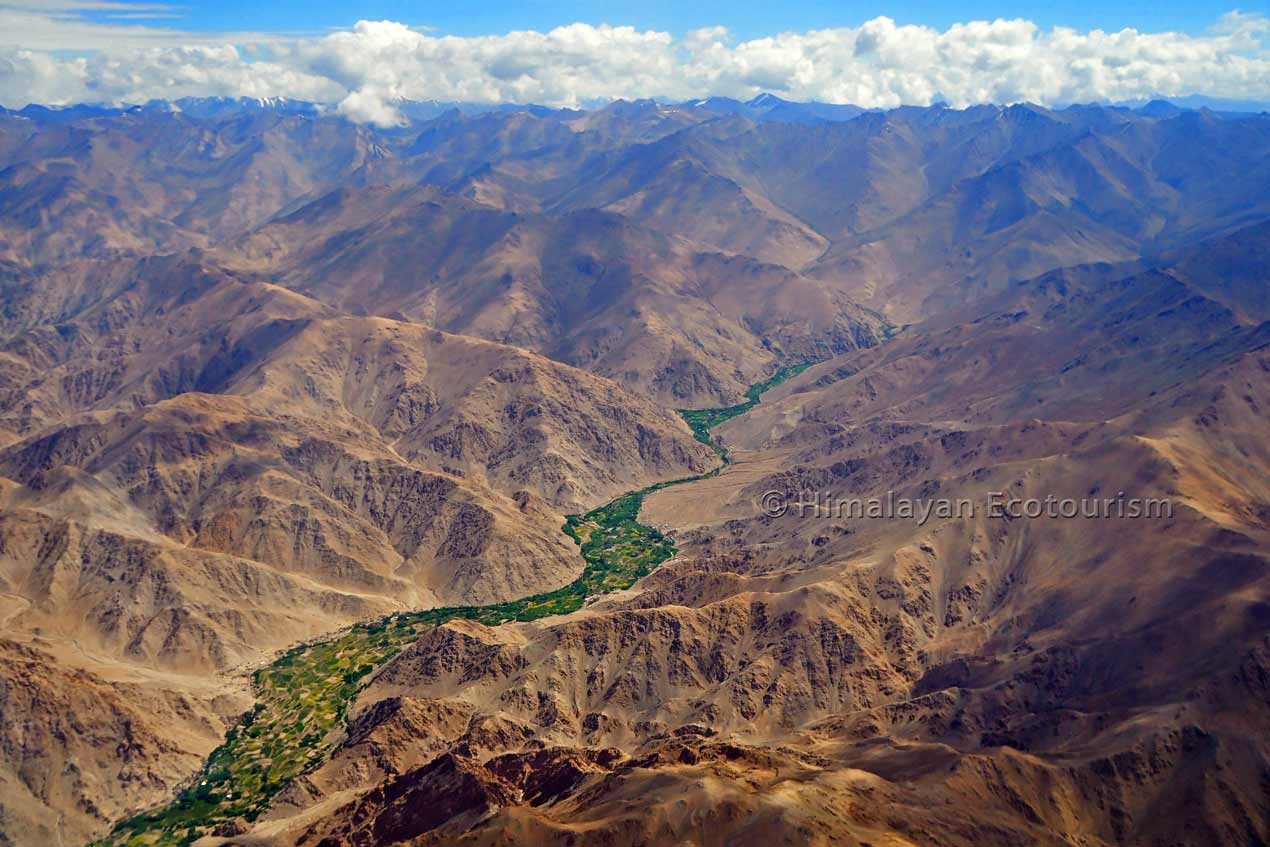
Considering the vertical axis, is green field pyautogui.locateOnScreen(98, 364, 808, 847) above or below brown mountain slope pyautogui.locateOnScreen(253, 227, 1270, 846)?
below

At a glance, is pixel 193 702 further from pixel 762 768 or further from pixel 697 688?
pixel 762 768

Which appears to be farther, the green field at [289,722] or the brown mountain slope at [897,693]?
the green field at [289,722]

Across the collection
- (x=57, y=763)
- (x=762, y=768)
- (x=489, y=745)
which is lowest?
(x=57, y=763)

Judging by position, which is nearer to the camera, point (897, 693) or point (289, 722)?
point (897, 693)

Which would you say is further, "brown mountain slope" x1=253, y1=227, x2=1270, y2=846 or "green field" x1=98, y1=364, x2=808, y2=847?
"green field" x1=98, y1=364, x2=808, y2=847

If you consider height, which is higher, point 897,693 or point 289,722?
point 897,693

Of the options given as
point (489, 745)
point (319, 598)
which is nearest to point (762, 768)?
point (489, 745)

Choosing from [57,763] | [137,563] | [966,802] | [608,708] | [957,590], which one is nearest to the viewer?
[966,802]

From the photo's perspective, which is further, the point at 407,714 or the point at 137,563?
the point at 137,563

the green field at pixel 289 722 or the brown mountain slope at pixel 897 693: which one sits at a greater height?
the brown mountain slope at pixel 897 693

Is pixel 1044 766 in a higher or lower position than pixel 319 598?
higher

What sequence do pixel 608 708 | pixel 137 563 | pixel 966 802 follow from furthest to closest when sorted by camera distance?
pixel 137 563
pixel 608 708
pixel 966 802
